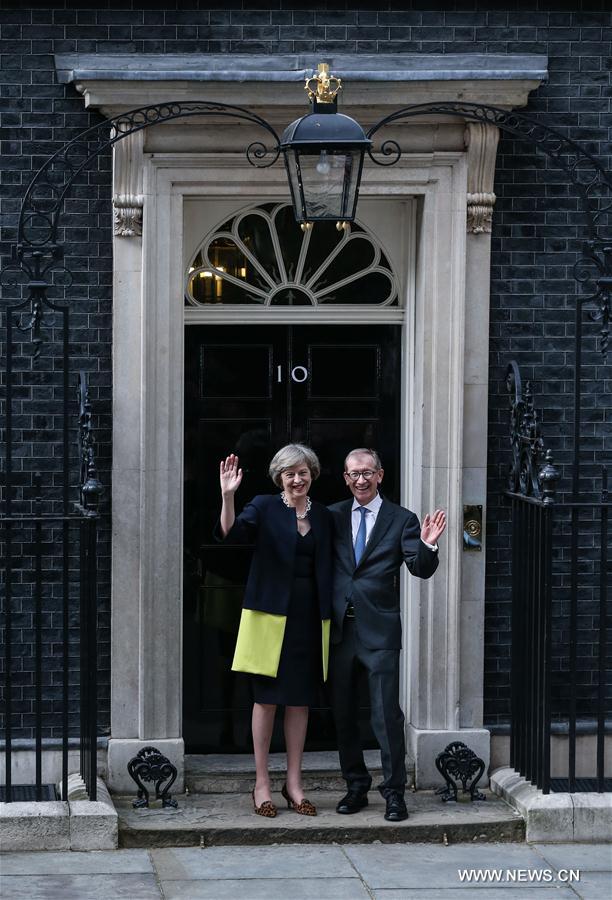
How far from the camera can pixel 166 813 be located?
25.8 ft

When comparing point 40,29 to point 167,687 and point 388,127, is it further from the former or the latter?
point 167,687

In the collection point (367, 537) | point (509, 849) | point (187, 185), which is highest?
point (187, 185)

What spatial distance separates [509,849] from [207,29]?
4496 mm

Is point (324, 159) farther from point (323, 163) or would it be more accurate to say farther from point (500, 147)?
point (500, 147)

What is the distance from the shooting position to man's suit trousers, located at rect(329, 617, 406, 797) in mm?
7641

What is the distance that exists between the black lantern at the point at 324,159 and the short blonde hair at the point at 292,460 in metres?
1.22

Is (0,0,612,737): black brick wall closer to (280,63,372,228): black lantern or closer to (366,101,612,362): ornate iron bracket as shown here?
(366,101,612,362): ornate iron bracket

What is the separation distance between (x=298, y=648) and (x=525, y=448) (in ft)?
5.11

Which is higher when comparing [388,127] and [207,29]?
[207,29]

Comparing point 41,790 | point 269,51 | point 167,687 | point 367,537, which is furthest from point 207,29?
point 41,790

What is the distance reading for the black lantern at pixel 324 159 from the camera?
6.85m

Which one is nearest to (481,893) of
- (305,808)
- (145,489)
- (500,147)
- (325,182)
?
(305,808)

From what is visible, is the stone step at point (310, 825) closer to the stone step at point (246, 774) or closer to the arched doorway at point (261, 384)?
the stone step at point (246, 774)
